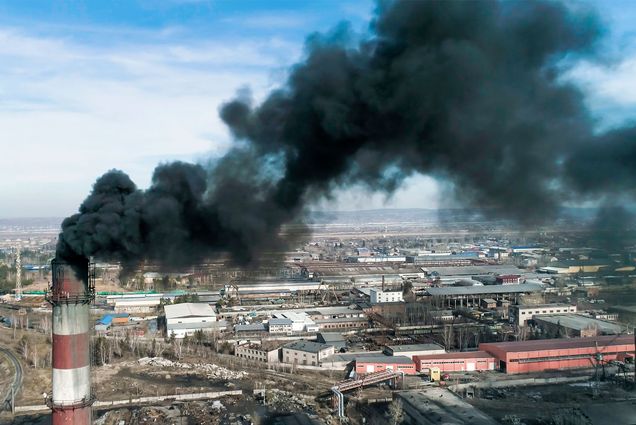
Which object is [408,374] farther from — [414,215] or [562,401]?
[414,215]

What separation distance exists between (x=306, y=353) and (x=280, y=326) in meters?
6.59

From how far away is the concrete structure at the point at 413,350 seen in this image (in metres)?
24.5

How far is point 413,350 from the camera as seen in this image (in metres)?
24.6

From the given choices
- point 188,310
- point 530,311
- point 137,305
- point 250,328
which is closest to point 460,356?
point 530,311

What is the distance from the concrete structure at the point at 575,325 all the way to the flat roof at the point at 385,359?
31.3 ft

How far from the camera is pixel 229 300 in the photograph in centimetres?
4097

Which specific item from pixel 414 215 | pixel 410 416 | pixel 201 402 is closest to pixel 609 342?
pixel 410 416

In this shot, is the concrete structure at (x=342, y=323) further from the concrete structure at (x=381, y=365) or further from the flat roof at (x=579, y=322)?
the concrete structure at (x=381, y=365)

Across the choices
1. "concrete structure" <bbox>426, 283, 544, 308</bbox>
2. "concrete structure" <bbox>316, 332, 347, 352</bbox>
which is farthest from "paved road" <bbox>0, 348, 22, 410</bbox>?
"concrete structure" <bbox>426, 283, 544, 308</bbox>

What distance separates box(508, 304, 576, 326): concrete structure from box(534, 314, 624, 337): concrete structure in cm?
69

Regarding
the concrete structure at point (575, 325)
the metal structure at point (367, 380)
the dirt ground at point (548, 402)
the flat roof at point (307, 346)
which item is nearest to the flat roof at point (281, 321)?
the flat roof at point (307, 346)

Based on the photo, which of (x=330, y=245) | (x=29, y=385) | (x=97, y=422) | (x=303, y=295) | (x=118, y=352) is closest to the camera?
(x=97, y=422)

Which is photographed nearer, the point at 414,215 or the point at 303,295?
the point at 303,295

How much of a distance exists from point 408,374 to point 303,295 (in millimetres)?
21456
